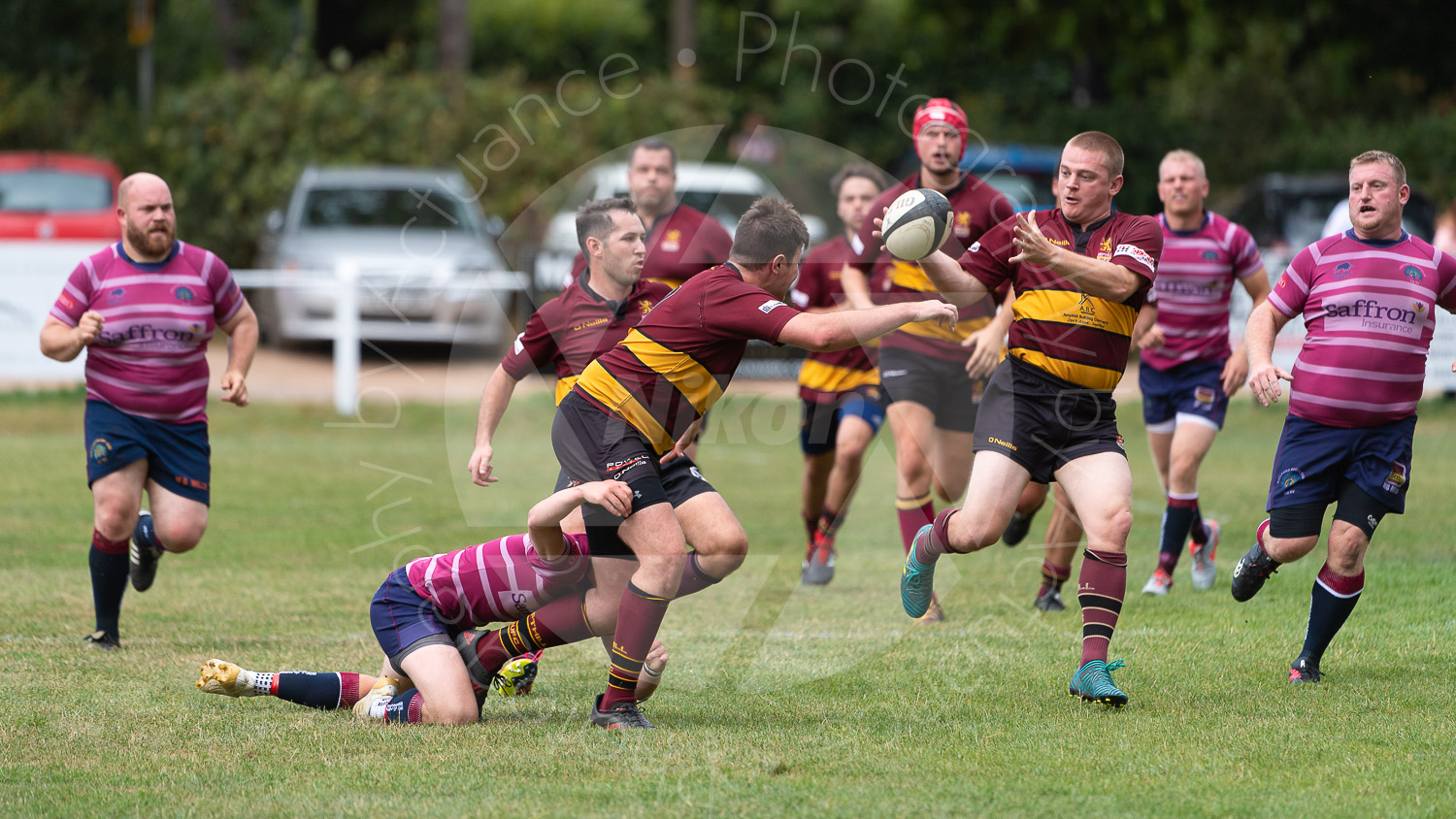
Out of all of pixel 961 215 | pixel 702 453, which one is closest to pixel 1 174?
pixel 702 453

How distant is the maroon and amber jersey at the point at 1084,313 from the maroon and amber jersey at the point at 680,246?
2.29m

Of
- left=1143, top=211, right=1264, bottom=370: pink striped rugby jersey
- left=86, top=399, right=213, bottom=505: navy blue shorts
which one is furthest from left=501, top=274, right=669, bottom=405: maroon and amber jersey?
left=1143, top=211, right=1264, bottom=370: pink striped rugby jersey

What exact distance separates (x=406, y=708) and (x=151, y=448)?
2090 millimetres

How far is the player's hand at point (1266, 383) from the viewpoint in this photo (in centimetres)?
536

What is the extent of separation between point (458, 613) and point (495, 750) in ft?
2.20

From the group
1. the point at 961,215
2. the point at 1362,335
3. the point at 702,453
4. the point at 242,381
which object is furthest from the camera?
the point at 702,453

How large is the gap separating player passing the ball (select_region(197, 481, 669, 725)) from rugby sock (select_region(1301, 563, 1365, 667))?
2.48 m

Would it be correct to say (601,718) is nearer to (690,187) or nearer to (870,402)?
(870,402)

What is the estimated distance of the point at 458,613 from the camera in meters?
5.39

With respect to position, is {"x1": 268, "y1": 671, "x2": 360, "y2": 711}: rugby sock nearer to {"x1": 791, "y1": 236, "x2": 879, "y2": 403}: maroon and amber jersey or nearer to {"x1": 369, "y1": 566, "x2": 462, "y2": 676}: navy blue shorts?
{"x1": 369, "y1": 566, "x2": 462, "y2": 676}: navy blue shorts

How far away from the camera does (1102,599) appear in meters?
5.50

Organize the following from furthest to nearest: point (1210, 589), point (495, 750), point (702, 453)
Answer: point (702, 453)
point (1210, 589)
point (495, 750)

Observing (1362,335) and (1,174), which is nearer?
(1362,335)

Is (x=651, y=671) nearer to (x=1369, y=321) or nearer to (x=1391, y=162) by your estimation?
(x=1369, y=321)
